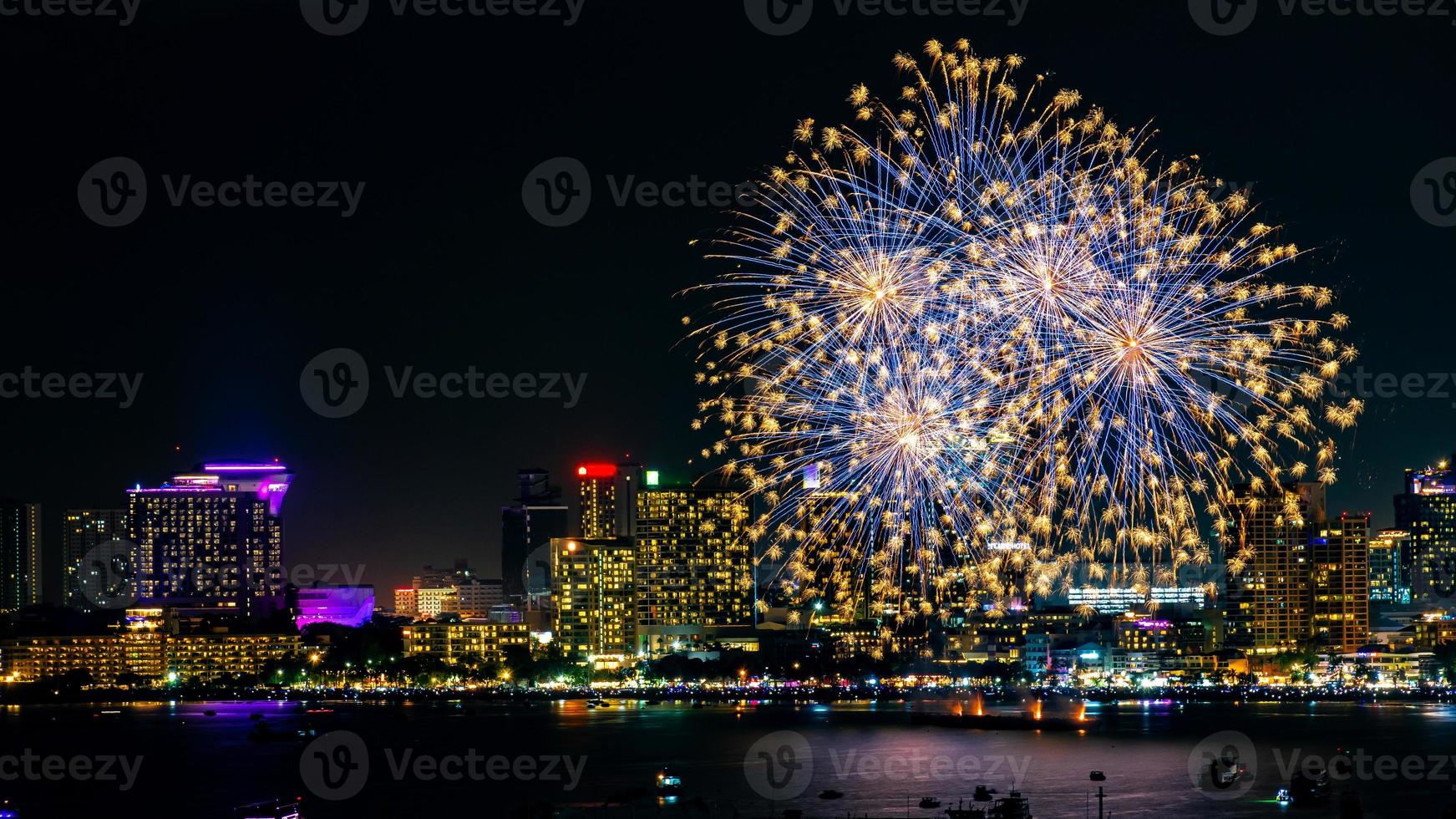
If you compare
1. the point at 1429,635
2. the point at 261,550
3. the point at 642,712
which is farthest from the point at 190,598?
the point at 1429,635

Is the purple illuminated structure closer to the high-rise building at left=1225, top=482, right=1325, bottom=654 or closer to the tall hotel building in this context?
the tall hotel building

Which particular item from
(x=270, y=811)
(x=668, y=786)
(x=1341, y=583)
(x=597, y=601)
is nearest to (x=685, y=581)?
(x=597, y=601)

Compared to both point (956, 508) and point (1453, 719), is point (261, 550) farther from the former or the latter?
point (956, 508)

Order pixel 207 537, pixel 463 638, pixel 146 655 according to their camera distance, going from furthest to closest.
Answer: pixel 207 537, pixel 146 655, pixel 463 638

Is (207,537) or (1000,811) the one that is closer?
(1000,811)

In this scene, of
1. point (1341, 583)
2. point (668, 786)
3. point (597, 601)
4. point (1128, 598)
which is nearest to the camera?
point (668, 786)

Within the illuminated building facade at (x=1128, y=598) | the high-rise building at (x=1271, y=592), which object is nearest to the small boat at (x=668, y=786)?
the high-rise building at (x=1271, y=592)

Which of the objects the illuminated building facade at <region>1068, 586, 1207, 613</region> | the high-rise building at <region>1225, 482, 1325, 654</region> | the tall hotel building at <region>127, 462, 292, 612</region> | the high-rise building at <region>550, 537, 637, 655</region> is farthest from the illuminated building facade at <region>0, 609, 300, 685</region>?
the high-rise building at <region>1225, 482, 1325, 654</region>

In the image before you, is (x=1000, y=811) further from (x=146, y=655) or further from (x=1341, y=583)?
(x=146, y=655)
